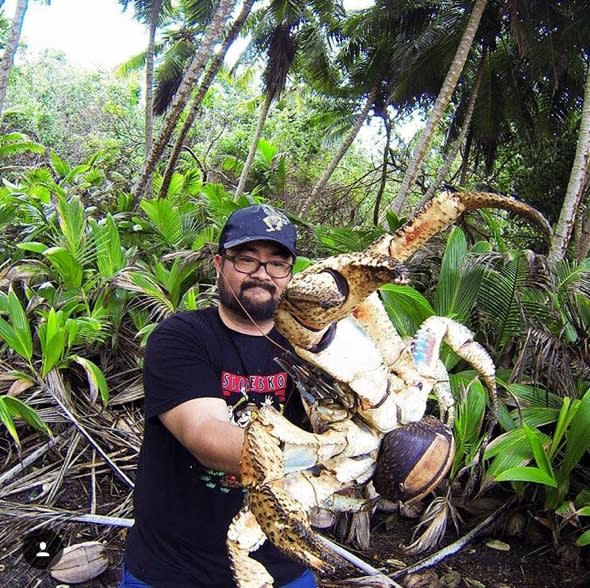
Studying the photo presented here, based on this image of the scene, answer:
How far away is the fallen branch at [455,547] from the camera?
3078 millimetres

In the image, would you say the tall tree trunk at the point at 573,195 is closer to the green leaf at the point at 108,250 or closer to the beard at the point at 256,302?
the green leaf at the point at 108,250

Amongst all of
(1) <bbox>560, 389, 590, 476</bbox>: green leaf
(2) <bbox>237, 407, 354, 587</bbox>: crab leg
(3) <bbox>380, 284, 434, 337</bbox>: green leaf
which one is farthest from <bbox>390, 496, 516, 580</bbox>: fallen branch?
(2) <bbox>237, 407, 354, 587</bbox>: crab leg

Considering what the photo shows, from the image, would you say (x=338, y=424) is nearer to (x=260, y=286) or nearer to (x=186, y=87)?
(x=260, y=286)

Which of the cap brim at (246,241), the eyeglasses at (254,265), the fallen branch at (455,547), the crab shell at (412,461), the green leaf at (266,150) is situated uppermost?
the green leaf at (266,150)

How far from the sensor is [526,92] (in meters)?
11.5

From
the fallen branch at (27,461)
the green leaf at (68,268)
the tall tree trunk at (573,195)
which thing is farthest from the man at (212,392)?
the tall tree trunk at (573,195)

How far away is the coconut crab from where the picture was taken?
1085mm

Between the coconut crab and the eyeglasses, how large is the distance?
1.39 feet

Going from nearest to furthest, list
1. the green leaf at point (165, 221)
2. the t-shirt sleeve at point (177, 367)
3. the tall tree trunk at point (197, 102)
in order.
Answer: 1. the t-shirt sleeve at point (177, 367)
2. the green leaf at point (165, 221)
3. the tall tree trunk at point (197, 102)

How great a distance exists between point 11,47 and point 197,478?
8541 mm

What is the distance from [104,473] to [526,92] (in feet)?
35.5

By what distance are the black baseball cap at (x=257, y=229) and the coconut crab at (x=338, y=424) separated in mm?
448

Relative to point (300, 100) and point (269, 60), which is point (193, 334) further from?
point (300, 100)

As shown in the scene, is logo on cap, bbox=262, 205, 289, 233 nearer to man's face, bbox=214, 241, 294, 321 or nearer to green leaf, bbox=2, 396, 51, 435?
man's face, bbox=214, 241, 294, 321
